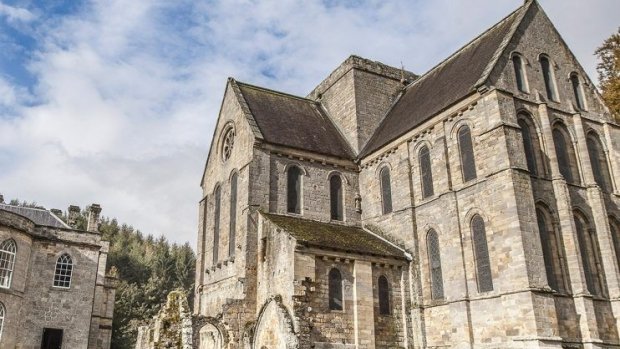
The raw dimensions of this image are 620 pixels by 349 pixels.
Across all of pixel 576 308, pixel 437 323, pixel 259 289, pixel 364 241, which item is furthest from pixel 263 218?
pixel 576 308

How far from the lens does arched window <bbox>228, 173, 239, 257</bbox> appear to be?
27.5 m

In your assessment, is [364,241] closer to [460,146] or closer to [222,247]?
[460,146]

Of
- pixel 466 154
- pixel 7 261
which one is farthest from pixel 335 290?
pixel 7 261

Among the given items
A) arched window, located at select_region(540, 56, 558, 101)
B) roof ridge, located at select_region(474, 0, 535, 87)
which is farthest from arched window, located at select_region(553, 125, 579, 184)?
roof ridge, located at select_region(474, 0, 535, 87)

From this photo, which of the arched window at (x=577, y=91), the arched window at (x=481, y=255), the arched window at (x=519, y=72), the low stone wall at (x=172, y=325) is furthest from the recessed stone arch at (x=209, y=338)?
the arched window at (x=577, y=91)

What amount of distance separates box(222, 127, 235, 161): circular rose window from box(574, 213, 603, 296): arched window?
1783 centimetres

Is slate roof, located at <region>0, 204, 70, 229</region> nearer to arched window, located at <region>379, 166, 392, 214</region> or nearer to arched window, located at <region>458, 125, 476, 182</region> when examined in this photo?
arched window, located at <region>379, 166, 392, 214</region>

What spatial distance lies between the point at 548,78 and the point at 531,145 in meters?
4.21

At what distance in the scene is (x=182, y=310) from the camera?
617 inches

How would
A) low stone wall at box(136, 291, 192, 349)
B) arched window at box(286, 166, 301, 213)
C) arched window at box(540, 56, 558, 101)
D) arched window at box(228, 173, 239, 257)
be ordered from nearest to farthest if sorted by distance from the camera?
low stone wall at box(136, 291, 192, 349) → arched window at box(540, 56, 558, 101) → arched window at box(286, 166, 301, 213) → arched window at box(228, 173, 239, 257)

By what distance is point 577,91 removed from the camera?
24688 millimetres

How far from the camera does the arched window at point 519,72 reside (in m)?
22.5

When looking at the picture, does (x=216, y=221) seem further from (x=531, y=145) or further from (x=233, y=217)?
(x=531, y=145)

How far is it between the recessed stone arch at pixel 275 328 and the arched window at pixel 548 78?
48.9 ft
